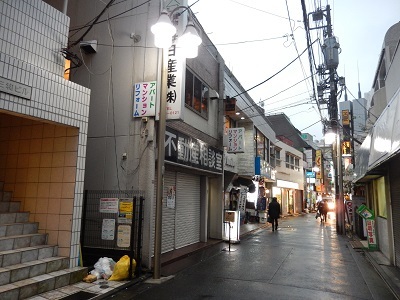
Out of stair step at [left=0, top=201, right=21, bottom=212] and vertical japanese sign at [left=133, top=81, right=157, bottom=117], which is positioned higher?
vertical japanese sign at [left=133, top=81, right=157, bottom=117]

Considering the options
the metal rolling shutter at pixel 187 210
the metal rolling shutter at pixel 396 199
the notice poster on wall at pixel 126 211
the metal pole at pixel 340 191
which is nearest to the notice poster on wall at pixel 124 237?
the notice poster on wall at pixel 126 211

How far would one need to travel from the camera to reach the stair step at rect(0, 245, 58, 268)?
19.6ft

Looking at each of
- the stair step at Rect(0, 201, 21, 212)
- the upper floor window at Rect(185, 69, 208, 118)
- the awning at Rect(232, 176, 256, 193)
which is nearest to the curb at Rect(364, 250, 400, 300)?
the upper floor window at Rect(185, 69, 208, 118)

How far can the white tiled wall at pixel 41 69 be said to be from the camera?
613cm

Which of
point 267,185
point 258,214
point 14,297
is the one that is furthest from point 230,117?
point 14,297

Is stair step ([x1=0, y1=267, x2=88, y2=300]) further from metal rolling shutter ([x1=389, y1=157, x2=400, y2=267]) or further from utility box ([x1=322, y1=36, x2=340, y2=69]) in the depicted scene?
utility box ([x1=322, y1=36, x2=340, y2=69])

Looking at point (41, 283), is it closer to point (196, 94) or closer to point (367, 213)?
point (196, 94)

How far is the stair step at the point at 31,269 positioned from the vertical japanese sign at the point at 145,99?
4.54 metres

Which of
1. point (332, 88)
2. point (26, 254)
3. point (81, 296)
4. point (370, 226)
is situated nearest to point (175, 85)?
point (26, 254)

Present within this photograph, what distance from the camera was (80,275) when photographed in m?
6.95

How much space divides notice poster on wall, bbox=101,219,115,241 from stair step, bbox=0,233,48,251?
175cm

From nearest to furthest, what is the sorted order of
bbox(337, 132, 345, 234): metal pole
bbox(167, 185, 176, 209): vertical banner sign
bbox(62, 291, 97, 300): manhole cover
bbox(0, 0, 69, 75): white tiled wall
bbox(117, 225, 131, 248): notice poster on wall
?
bbox(62, 291, 97, 300): manhole cover
bbox(0, 0, 69, 75): white tiled wall
bbox(117, 225, 131, 248): notice poster on wall
bbox(167, 185, 176, 209): vertical banner sign
bbox(337, 132, 345, 234): metal pole

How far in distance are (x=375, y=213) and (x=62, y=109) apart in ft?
43.9

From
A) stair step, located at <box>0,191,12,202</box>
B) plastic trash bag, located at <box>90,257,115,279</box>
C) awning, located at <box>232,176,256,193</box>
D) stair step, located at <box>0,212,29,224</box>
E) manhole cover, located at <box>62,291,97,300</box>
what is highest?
awning, located at <box>232,176,256,193</box>
